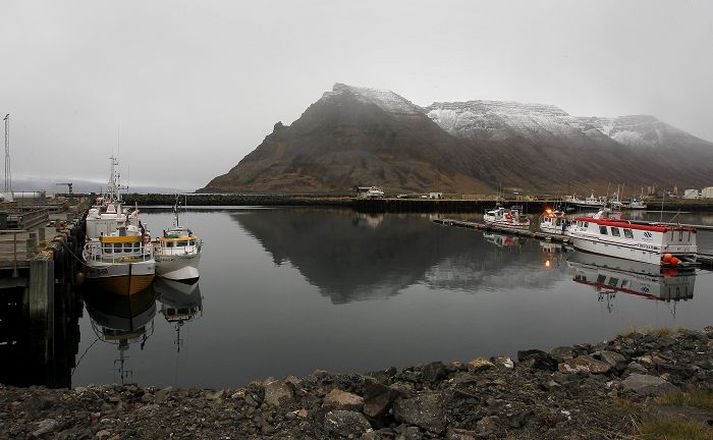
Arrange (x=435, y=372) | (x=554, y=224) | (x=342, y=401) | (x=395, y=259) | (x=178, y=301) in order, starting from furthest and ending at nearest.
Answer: (x=554, y=224) → (x=395, y=259) → (x=178, y=301) → (x=435, y=372) → (x=342, y=401)

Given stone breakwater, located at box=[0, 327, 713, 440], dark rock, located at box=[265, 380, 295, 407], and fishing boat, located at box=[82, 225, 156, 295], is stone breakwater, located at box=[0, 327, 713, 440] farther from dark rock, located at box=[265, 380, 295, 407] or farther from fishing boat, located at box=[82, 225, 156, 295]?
fishing boat, located at box=[82, 225, 156, 295]

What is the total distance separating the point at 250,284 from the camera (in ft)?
116

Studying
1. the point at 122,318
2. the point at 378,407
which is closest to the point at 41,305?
the point at 122,318

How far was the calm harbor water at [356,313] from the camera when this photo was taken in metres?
19.7

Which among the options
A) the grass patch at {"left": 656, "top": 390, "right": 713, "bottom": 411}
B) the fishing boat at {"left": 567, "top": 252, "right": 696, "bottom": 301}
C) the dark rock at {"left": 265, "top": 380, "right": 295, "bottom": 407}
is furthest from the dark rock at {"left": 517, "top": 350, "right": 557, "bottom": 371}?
the fishing boat at {"left": 567, "top": 252, "right": 696, "bottom": 301}

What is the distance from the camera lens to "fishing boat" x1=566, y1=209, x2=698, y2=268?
42469mm

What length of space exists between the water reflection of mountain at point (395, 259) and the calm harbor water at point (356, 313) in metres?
0.26

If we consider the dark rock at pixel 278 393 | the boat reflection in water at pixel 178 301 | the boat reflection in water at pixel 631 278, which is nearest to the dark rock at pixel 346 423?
the dark rock at pixel 278 393

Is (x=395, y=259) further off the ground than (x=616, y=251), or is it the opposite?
(x=616, y=251)

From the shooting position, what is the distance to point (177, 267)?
1276 inches

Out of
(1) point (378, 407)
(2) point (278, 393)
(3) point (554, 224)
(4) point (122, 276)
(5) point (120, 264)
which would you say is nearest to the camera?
(1) point (378, 407)

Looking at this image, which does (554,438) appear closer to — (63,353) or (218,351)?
(218,351)

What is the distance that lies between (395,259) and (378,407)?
37.3m

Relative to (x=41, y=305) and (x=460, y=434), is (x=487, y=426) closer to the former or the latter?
(x=460, y=434)
